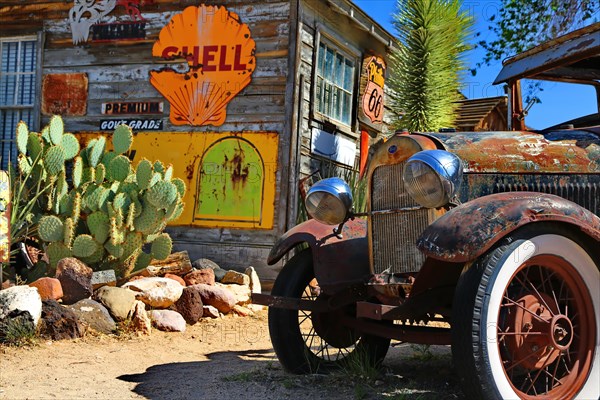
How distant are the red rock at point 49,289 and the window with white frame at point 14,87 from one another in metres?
4.59

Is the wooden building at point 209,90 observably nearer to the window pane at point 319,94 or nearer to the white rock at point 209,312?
the window pane at point 319,94

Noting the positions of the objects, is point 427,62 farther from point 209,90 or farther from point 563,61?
point 563,61

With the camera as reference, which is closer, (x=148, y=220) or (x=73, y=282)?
(x=73, y=282)

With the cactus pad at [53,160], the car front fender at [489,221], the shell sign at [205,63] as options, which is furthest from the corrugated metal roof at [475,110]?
the car front fender at [489,221]

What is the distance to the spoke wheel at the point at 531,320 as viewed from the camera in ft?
10.2

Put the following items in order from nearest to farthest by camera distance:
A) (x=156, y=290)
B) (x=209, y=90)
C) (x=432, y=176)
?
1. (x=432, y=176)
2. (x=156, y=290)
3. (x=209, y=90)

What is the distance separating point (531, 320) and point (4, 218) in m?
4.64

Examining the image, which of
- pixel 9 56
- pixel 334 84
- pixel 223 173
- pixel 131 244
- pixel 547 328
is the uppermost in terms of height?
pixel 9 56

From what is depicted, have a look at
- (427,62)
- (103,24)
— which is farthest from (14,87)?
(427,62)

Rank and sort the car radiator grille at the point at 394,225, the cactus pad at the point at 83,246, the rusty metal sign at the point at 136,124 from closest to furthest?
the car radiator grille at the point at 394,225 < the cactus pad at the point at 83,246 < the rusty metal sign at the point at 136,124

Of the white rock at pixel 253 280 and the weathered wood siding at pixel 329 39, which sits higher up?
the weathered wood siding at pixel 329 39

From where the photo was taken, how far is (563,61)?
481cm

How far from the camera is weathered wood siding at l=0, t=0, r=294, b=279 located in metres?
8.89

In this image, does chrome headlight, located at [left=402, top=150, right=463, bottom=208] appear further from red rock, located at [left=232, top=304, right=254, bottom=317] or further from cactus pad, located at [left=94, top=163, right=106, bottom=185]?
cactus pad, located at [left=94, top=163, right=106, bottom=185]
